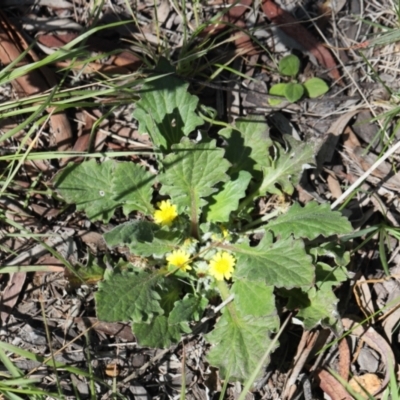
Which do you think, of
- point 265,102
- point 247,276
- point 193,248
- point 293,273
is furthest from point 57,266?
point 265,102

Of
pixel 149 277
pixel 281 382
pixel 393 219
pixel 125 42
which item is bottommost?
pixel 281 382

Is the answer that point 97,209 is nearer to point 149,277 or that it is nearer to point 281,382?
point 149,277

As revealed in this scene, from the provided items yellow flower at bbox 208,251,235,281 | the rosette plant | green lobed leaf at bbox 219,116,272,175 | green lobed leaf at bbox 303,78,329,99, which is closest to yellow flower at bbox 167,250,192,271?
the rosette plant

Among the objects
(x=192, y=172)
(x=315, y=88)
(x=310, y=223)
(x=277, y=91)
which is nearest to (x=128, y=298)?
(x=192, y=172)

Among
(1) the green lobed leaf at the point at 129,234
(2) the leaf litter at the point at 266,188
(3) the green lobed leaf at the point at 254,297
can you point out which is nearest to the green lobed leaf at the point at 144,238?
(1) the green lobed leaf at the point at 129,234

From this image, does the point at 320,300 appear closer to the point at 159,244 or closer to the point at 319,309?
the point at 319,309

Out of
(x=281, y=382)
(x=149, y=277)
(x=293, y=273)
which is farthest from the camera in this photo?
(x=281, y=382)
